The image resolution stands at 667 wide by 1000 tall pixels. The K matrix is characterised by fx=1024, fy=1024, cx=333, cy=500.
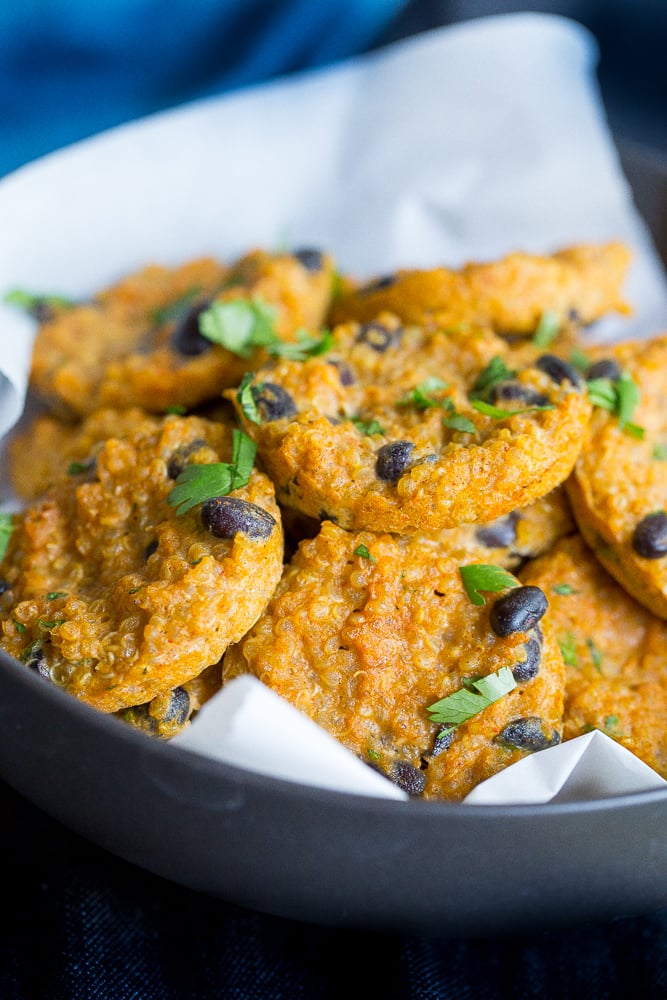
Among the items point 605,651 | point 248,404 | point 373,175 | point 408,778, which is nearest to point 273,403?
point 248,404

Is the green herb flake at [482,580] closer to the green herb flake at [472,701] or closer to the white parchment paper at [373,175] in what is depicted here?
the green herb flake at [472,701]

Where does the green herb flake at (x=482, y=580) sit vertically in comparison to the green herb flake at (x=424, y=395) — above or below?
below

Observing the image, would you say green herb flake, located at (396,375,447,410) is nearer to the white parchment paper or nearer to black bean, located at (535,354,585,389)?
black bean, located at (535,354,585,389)

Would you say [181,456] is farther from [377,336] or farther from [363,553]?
[377,336]

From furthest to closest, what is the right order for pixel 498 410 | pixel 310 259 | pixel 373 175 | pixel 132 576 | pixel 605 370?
pixel 373 175 → pixel 310 259 → pixel 605 370 → pixel 498 410 → pixel 132 576

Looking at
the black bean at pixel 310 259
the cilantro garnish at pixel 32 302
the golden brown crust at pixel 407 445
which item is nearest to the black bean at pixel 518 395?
the golden brown crust at pixel 407 445

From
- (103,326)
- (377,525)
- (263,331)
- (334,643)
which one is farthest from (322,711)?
(103,326)

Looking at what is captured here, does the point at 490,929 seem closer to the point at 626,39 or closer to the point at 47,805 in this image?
the point at 47,805
